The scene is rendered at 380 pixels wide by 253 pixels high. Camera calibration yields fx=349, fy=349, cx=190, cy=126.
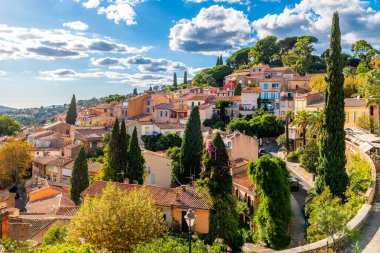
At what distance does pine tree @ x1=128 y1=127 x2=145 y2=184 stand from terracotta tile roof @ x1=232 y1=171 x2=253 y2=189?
31.8ft

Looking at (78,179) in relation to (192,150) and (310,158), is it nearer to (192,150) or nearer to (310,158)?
(192,150)

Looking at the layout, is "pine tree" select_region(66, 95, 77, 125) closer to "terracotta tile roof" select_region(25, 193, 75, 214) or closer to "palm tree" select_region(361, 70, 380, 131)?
"terracotta tile roof" select_region(25, 193, 75, 214)

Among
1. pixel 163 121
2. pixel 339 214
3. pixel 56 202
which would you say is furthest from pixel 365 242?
pixel 163 121

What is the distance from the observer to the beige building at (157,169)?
127 feet

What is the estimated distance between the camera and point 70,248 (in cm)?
881

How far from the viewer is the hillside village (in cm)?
1543

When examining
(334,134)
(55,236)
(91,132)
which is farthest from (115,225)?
(91,132)

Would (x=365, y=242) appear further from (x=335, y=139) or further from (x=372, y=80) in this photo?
(x=372, y=80)

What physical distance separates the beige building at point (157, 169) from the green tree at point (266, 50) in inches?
2816

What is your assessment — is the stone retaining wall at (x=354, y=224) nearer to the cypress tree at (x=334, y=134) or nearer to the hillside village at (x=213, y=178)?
the hillside village at (x=213, y=178)

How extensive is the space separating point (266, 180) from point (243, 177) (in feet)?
33.9

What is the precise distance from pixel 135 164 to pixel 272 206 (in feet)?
57.2

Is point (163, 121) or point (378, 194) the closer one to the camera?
point (378, 194)

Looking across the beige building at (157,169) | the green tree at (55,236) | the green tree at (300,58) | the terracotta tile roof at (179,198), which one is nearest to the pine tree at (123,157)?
the beige building at (157,169)
